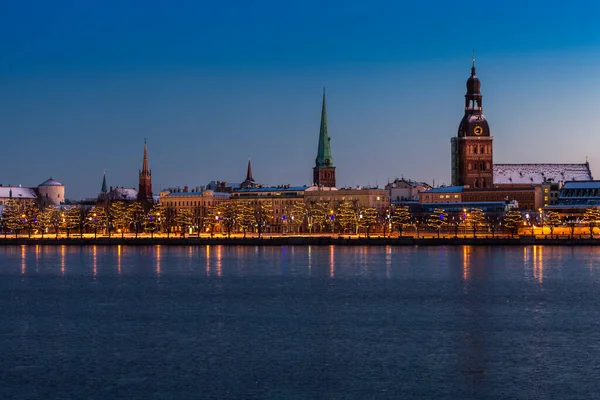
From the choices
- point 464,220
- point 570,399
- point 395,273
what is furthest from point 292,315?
point 464,220

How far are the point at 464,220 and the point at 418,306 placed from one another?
6554 cm

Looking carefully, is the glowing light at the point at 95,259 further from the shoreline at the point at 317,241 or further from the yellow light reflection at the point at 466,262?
the yellow light reflection at the point at 466,262

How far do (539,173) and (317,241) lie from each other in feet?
182

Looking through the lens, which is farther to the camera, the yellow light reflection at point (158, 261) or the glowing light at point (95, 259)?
the glowing light at point (95, 259)

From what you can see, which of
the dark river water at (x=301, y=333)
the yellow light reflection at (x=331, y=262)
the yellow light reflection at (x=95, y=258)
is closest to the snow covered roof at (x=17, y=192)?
the yellow light reflection at (x=95, y=258)

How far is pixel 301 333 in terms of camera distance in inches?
1040

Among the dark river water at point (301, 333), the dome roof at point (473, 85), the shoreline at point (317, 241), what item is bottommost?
the dark river water at point (301, 333)

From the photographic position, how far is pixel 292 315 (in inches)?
1186

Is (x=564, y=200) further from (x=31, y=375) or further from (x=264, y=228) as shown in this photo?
(x=31, y=375)

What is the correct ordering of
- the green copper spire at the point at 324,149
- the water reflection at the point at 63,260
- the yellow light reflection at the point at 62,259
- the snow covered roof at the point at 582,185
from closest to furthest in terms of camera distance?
the yellow light reflection at the point at 62,259
the water reflection at the point at 63,260
the snow covered roof at the point at 582,185
the green copper spire at the point at 324,149

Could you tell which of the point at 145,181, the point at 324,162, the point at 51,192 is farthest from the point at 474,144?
the point at 51,192

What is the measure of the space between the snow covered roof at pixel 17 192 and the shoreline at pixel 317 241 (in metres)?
63.0

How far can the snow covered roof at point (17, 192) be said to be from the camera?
141 meters

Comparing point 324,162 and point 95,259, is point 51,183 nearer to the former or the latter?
point 324,162
